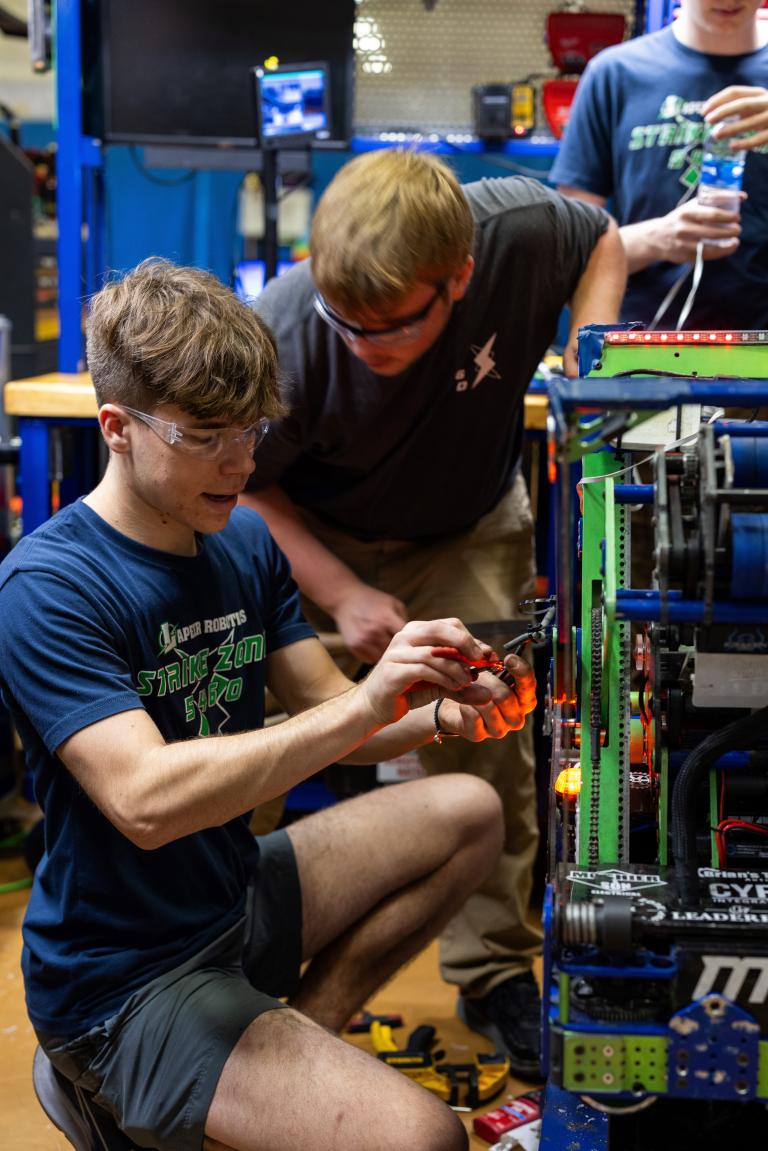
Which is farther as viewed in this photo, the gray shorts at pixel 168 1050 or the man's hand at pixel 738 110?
the man's hand at pixel 738 110

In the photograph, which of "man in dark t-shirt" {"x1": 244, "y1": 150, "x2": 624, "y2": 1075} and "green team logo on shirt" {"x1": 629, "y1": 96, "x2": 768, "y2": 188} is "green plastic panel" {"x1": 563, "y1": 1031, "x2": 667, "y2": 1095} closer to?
"man in dark t-shirt" {"x1": 244, "y1": 150, "x2": 624, "y2": 1075}

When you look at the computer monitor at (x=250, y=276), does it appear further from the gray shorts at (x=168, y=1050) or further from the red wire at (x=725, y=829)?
the red wire at (x=725, y=829)

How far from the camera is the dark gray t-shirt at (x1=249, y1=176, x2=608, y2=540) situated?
2736 mm

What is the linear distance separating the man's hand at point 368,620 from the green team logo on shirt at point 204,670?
0.57 meters

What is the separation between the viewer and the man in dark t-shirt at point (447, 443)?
2.47 m

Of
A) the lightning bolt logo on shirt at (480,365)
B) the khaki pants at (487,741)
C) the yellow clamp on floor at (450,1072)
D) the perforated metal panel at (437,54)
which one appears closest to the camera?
the yellow clamp on floor at (450,1072)

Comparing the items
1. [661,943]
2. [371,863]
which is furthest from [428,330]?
[661,943]

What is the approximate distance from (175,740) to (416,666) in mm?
458

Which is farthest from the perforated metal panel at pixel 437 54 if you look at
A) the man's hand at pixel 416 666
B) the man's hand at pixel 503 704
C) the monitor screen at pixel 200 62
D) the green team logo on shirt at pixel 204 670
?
the man's hand at pixel 416 666

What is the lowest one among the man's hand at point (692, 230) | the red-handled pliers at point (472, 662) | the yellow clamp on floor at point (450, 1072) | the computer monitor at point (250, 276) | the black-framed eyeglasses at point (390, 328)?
the yellow clamp on floor at point (450, 1072)

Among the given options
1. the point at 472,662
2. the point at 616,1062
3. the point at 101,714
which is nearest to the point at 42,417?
the point at 101,714

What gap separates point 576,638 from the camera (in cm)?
193

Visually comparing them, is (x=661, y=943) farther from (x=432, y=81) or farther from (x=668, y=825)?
(x=432, y=81)

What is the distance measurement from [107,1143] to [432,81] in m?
3.99
